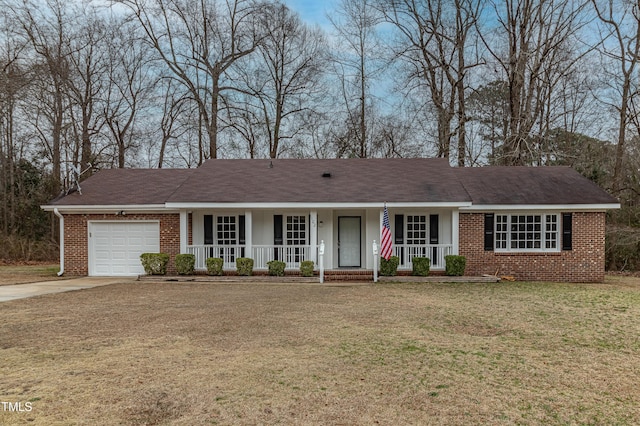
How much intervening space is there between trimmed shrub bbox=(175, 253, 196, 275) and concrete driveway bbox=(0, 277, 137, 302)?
1.57 metres

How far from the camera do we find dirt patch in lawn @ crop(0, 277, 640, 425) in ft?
13.7

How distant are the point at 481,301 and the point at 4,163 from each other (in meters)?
26.2

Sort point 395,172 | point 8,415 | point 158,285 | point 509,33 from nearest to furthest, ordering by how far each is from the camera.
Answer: point 8,415
point 158,285
point 395,172
point 509,33

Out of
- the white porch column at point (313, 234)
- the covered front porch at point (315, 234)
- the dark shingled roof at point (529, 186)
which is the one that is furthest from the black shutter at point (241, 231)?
the dark shingled roof at point (529, 186)

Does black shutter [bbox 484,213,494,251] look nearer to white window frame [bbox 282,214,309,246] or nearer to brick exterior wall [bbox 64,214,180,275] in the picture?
white window frame [bbox 282,214,309,246]

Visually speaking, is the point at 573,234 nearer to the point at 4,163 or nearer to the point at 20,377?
the point at 20,377

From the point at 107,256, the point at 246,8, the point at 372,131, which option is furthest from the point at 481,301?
the point at 246,8

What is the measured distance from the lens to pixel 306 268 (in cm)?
1501

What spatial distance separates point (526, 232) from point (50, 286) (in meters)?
15.1

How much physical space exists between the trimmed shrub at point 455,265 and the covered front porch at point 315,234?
69 centimetres

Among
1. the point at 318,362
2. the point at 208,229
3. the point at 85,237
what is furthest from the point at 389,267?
the point at 85,237

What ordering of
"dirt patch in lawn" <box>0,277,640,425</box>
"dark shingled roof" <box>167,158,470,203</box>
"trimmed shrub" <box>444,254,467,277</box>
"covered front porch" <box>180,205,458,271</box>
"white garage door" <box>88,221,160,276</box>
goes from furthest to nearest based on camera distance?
"white garage door" <box>88,221,160,276</box>, "covered front porch" <box>180,205,458,271</box>, "dark shingled roof" <box>167,158,470,203</box>, "trimmed shrub" <box>444,254,467,277</box>, "dirt patch in lawn" <box>0,277,640,425</box>

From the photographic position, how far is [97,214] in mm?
15969

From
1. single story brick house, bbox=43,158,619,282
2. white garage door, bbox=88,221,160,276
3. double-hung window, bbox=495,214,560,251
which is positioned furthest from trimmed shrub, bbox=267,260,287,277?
double-hung window, bbox=495,214,560,251
